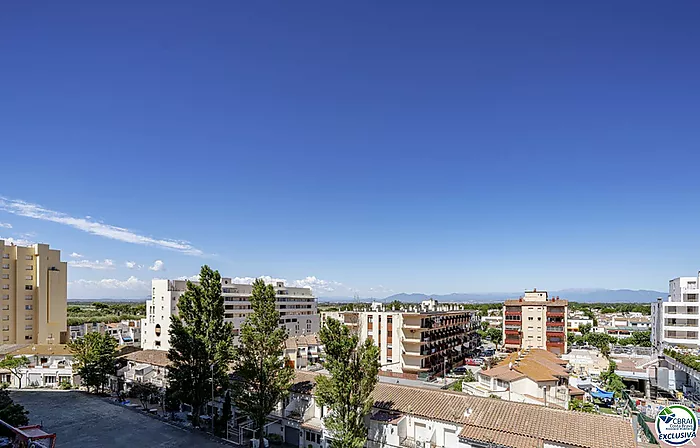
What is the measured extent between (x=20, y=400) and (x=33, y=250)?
101 feet

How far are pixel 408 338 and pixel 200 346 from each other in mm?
29510

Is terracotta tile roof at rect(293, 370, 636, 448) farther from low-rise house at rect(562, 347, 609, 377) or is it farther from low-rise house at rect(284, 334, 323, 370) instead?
low-rise house at rect(562, 347, 609, 377)

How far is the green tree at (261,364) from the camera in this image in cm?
2761

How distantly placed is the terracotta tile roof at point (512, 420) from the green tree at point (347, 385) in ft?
8.08

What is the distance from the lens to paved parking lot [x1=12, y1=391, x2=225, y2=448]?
2805cm

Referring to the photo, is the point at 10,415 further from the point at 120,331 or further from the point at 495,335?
the point at 495,335

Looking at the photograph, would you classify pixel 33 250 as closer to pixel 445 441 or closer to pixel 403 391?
pixel 403 391

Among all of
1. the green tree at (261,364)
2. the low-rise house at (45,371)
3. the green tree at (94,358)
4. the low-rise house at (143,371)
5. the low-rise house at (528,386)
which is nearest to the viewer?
the green tree at (261,364)

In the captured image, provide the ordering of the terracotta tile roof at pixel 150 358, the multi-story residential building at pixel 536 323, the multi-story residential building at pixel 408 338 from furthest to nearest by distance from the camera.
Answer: the multi-story residential building at pixel 536 323, the multi-story residential building at pixel 408 338, the terracotta tile roof at pixel 150 358

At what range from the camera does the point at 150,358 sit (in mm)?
44688

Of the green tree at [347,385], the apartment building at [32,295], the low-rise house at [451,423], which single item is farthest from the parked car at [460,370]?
the apartment building at [32,295]

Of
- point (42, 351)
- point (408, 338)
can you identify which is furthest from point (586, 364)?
point (42, 351)

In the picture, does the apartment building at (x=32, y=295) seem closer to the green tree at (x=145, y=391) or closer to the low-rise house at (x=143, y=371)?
the low-rise house at (x=143, y=371)

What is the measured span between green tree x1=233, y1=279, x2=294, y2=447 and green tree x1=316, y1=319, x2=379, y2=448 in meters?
4.99
